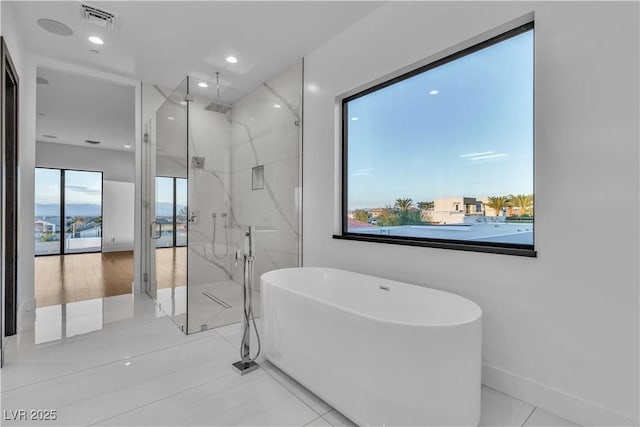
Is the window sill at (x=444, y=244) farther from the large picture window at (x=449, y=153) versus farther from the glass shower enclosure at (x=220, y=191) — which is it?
the glass shower enclosure at (x=220, y=191)

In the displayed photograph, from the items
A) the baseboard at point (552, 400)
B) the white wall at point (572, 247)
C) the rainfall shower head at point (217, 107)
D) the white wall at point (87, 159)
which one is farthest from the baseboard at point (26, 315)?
the white wall at point (87, 159)

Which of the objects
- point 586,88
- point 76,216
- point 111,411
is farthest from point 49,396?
point 76,216

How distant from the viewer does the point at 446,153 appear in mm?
2252

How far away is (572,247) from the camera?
5.09 ft

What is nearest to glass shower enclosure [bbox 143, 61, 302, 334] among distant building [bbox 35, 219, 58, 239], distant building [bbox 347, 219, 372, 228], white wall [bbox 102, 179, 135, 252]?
distant building [bbox 347, 219, 372, 228]

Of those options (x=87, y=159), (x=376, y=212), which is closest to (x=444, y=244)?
(x=376, y=212)

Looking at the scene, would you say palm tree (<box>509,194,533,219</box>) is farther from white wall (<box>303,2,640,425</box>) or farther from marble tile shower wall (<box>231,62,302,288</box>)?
marble tile shower wall (<box>231,62,302,288</box>)

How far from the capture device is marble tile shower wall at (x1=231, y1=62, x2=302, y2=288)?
119 inches

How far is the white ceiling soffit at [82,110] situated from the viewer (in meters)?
4.13

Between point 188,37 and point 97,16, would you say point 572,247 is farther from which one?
point 97,16

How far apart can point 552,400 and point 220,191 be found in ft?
8.96

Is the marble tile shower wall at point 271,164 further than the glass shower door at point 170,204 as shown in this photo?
Yes

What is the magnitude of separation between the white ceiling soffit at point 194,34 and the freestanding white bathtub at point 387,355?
7.17ft

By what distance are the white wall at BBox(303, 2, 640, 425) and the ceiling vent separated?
2.59 meters
